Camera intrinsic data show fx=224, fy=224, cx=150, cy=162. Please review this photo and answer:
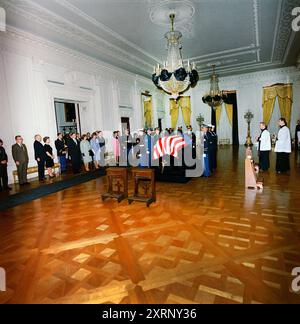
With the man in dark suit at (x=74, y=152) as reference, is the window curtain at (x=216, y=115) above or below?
above

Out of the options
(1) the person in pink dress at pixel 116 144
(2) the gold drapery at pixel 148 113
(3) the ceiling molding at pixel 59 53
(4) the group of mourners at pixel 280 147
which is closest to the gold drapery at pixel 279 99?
(2) the gold drapery at pixel 148 113

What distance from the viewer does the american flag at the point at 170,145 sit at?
6027 millimetres

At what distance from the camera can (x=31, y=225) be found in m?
3.56

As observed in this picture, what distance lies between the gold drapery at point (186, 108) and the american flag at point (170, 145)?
9.07 metres

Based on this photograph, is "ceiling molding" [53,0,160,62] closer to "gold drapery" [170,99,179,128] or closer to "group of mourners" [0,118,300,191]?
"group of mourners" [0,118,300,191]

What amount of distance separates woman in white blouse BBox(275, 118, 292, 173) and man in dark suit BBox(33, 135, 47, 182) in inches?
256

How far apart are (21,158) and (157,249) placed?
4.97 meters

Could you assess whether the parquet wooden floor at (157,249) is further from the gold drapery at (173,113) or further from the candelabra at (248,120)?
the gold drapery at (173,113)

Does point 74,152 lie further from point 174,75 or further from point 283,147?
point 283,147

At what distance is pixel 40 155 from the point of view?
637cm

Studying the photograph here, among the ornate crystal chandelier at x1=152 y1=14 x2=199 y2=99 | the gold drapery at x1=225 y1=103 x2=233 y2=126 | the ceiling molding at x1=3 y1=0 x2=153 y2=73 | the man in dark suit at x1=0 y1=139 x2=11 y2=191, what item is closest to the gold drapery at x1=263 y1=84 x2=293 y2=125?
the gold drapery at x1=225 y1=103 x2=233 y2=126

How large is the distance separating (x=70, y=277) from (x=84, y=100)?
7.23m
